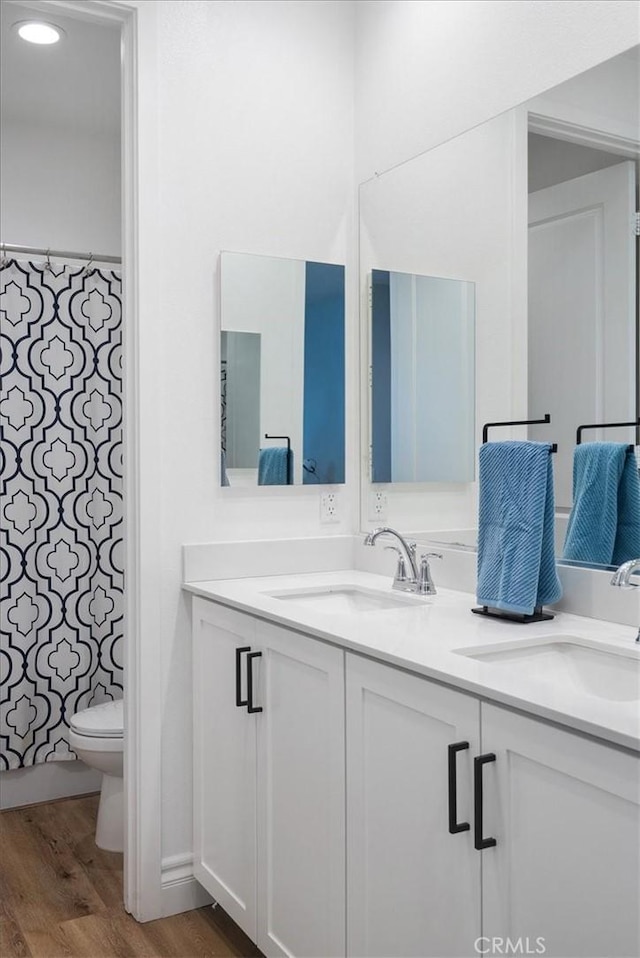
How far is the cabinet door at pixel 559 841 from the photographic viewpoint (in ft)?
3.32

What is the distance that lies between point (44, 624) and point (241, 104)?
6.04 ft

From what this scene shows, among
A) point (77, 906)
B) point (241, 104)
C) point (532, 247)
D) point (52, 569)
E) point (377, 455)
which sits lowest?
point (77, 906)

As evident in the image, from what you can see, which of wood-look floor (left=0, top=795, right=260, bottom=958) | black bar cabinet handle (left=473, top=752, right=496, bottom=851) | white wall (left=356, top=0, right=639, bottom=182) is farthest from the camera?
wood-look floor (left=0, top=795, right=260, bottom=958)

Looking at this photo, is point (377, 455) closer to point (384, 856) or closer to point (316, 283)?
point (316, 283)

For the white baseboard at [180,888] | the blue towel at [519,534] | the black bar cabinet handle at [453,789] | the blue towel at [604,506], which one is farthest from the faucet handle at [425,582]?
the white baseboard at [180,888]

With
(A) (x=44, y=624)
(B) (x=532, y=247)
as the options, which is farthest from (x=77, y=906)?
(B) (x=532, y=247)

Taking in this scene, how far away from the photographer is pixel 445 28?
222 centimetres

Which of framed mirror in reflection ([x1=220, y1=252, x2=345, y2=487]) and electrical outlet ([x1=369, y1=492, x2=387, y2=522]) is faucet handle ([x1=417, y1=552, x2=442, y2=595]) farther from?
framed mirror in reflection ([x1=220, y1=252, x2=345, y2=487])

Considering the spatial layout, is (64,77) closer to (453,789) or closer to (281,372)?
(281,372)

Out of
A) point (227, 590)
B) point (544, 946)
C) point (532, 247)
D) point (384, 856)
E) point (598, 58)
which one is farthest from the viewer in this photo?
point (227, 590)

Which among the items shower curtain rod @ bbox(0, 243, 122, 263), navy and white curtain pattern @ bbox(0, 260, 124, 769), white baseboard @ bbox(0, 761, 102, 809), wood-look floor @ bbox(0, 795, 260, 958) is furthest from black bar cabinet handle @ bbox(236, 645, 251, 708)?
shower curtain rod @ bbox(0, 243, 122, 263)

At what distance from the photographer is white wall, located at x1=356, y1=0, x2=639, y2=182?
1.81m

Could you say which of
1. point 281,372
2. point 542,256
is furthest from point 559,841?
point 281,372

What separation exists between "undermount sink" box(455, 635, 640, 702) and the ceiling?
209 cm
